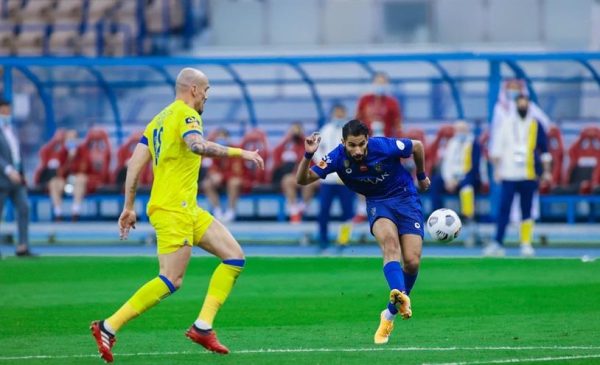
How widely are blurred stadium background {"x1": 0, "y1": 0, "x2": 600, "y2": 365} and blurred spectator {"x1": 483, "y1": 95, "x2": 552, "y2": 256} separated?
1.08 m

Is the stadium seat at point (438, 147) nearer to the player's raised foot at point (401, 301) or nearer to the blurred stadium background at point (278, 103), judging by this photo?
the blurred stadium background at point (278, 103)

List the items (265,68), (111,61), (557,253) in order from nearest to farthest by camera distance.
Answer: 1. (557,253)
2. (111,61)
3. (265,68)

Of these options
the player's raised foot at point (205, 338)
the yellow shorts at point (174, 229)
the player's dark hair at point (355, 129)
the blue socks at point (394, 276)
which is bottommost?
the player's raised foot at point (205, 338)

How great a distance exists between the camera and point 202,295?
15000 mm

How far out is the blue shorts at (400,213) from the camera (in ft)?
37.7

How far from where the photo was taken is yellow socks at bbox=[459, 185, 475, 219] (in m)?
21.5

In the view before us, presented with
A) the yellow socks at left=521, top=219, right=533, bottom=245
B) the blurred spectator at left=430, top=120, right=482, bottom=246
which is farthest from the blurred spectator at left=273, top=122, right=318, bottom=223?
the yellow socks at left=521, top=219, right=533, bottom=245

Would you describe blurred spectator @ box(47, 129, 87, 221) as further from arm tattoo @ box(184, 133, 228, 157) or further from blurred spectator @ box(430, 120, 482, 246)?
arm tattoo @ box(184, 133, 228, 157)

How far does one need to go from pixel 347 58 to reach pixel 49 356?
12210mm

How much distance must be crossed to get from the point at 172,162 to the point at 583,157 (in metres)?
13.2

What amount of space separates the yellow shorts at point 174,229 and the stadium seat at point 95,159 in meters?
13.4

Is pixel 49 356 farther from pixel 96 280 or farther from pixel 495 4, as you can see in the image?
pixel 495 4

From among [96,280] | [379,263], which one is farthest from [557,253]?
[96,280]

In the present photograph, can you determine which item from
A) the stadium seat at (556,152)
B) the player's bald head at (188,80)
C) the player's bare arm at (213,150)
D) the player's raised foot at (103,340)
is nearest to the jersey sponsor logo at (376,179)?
the player's bare arm at (213,150)
